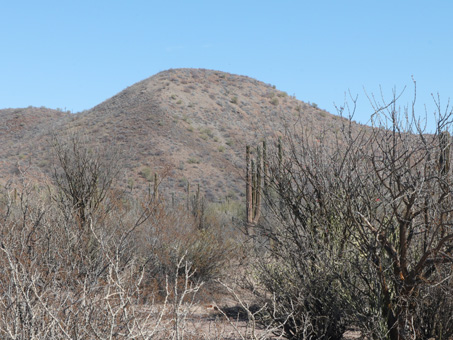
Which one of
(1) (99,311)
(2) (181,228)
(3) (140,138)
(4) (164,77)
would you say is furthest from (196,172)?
(1) (99,311)

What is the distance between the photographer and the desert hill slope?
136ft

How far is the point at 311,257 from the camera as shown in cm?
744

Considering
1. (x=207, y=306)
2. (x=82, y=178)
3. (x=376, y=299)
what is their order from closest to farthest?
(x=376, y=299), (x=207, y=306), (x=82, y=178)

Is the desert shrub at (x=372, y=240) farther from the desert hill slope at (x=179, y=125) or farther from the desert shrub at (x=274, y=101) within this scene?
the desert shrub at (x=274, y=101)

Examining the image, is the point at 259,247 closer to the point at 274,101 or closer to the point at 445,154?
the point at 445,154

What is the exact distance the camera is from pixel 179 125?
4862 centimetres

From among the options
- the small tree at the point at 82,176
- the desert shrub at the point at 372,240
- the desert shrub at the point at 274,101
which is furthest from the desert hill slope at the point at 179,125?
the desert shrub at the point at 372,240

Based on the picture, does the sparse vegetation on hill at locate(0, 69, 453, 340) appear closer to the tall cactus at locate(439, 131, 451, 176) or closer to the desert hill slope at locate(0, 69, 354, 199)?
the tall cactus at locate(439, 131, 451, 176)

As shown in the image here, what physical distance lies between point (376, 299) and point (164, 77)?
55.5 meters

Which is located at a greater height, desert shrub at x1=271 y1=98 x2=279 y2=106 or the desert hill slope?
desert shrub at x1=271 y1=98 x2=279 y2=106

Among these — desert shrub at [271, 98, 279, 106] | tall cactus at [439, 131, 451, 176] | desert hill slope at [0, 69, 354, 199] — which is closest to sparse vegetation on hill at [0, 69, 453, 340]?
tall cactus at [439, 131, 451, 176]

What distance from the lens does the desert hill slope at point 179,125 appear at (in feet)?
136

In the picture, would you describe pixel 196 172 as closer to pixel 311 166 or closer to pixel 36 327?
pixel 311 166

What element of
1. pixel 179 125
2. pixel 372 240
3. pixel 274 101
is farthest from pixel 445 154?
pixel 274 101
